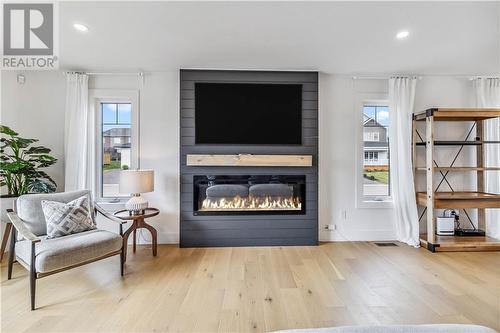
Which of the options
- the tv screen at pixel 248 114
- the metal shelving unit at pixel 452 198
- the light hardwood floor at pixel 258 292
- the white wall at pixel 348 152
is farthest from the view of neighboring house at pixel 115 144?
the metal shelving unit at pixel 452 198

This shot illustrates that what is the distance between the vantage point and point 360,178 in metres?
3.74

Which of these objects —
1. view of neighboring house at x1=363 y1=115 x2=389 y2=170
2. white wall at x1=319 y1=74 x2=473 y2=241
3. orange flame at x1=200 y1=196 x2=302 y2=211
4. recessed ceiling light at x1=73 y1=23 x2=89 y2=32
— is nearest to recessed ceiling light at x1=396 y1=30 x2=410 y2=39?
white wall at x1=319 y1=74 x2=473 y2=241

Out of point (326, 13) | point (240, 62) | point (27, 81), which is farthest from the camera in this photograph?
point (27, 81)

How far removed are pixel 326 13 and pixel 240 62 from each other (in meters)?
1.35

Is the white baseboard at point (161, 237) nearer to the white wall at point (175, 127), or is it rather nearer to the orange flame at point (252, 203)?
the white wall at point (175, 127)

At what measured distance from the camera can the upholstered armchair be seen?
2074 millimetres

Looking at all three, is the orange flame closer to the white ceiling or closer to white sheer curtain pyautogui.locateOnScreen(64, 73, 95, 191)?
white sheer curtain pyautogui.locateOnScreen(64, 73, 95, 191)

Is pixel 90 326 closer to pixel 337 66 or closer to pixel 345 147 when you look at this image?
pixel 345 147

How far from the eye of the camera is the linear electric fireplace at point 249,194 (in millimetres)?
3545

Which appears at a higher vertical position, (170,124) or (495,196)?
(170,124)

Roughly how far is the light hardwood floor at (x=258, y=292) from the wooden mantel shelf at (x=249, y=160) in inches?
47.8

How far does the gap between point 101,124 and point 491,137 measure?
19.1ft

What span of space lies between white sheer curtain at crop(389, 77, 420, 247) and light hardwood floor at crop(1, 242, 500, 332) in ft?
1.57

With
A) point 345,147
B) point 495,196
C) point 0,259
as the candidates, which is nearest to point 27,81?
point 0,259
